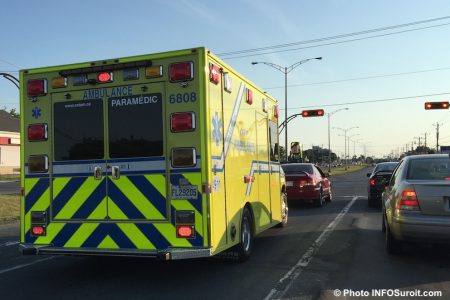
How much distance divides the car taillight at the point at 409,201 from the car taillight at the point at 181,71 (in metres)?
3.49

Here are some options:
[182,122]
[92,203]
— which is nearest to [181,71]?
[182,122]

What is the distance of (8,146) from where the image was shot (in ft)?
200

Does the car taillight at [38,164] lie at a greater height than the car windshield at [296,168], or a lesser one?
greater

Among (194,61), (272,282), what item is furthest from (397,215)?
(194,61)

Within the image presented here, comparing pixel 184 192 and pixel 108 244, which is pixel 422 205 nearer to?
pixel 184 192

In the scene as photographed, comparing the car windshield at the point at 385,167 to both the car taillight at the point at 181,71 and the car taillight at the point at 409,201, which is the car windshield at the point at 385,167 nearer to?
the car taillight at the point at 409,201

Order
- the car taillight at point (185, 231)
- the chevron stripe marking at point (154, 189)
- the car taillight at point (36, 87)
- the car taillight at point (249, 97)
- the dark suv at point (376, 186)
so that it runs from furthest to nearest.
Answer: the dark suv at point (376, 186) < the car taillight at point (249, 97) < the car taillight at point (36, 87) < the chevron stripe marking at point (154, 189) < the car taillight at point (185, 231)

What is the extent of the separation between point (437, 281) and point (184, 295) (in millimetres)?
3230

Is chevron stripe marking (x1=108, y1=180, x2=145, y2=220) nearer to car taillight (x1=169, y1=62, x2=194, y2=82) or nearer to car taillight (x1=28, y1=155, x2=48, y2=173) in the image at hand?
car taillight (x1=28, y1=155, x2=48, y2=173)

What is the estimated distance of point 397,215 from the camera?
755cm

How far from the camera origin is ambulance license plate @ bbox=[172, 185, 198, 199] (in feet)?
21.6

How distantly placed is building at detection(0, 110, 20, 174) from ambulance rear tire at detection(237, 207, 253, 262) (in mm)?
55893

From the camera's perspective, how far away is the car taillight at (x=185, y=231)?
259 inches

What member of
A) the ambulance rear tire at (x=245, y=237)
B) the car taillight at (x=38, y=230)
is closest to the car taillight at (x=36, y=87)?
the car taillight at (x=38, y=230)
